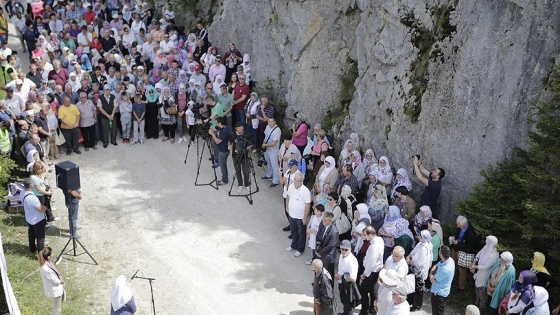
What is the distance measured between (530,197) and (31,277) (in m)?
9.24

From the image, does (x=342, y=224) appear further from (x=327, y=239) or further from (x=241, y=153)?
(x=241, y=153)

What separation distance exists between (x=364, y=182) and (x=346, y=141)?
4.09 ft

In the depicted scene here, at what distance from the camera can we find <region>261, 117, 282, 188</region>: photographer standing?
1487cm

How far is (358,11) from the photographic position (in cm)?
1529

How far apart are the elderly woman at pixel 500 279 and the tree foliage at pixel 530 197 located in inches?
13.7

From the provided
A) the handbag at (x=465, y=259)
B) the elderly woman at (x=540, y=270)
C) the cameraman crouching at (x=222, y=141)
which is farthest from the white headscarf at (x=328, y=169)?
the elderly woman at (x=540, y=270)

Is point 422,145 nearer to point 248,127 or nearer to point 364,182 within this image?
point 364,182

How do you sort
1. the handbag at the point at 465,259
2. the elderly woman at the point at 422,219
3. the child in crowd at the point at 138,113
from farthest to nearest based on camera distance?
the child in crowd at the point at 138,113 → the elderly woman at the point at 422,219 → the handbag at the point at 465,259

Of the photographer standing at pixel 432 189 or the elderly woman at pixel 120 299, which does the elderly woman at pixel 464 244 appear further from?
the elderly woman at pixel 120 299

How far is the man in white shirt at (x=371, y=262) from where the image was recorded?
33.6 ft

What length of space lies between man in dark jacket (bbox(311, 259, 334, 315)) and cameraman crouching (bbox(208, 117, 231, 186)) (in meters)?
5.70

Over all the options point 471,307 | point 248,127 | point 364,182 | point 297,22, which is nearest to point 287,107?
point 248,127

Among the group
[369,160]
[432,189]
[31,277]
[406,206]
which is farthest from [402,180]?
[31,277]

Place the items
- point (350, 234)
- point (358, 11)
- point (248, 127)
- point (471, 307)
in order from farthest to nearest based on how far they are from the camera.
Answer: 1. point (248, 127)
2. point (358, 11)
3. point (350, 234)
4. point (471, 307)
